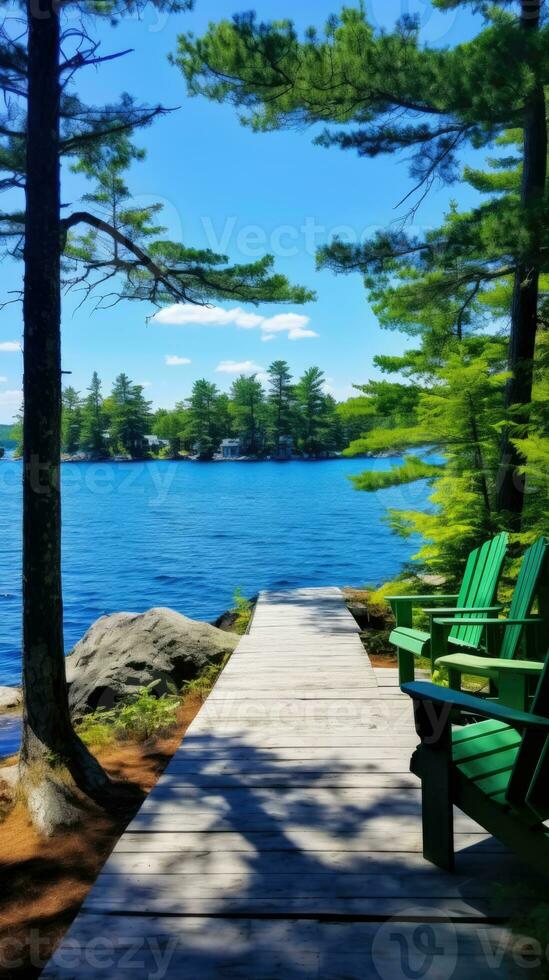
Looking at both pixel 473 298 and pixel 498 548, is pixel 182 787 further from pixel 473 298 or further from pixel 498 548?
pixel 473 298

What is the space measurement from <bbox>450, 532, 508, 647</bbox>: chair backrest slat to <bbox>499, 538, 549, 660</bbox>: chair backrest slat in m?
0.33

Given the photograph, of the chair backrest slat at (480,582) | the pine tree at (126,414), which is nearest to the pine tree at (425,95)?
the chair backrest slat at (480,582)

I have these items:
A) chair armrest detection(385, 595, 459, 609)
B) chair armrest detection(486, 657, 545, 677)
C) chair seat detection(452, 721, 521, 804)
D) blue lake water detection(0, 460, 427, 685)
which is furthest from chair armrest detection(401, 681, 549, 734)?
blue lake water detection(0, 460, 427, 685)

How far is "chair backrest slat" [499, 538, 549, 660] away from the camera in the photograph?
12.7 feet

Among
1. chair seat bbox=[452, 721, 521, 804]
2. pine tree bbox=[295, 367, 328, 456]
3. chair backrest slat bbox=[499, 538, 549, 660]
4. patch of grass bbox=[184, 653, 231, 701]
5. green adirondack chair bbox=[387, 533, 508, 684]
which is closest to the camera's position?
chair seat bbox=[452, 721, 521, 804]

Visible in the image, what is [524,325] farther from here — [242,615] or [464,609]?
[242,615]

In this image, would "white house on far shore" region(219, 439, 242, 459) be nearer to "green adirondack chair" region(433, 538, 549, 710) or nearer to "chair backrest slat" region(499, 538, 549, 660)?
"green adirondack chair" region(433, 538, 549, 710)

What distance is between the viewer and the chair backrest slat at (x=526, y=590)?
153 inches

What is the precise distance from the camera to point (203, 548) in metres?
33.6

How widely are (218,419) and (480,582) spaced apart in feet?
309

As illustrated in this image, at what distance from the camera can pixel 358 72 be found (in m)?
6.97

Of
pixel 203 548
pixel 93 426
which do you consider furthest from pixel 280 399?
Answer: pixel 203 548

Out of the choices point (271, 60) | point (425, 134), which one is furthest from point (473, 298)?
point (271, 60)

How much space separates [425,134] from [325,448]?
291 ft
